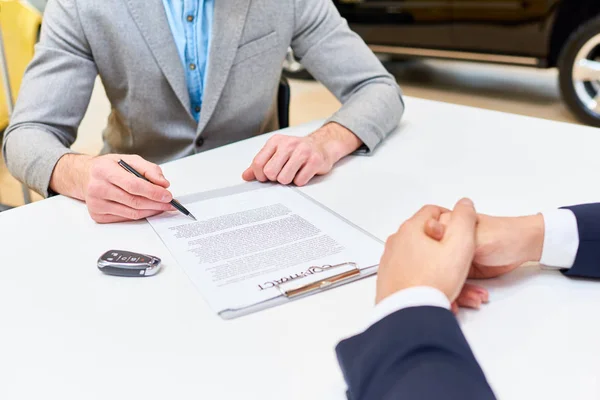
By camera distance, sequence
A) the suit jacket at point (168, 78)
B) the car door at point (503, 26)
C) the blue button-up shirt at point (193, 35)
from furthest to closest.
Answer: the car door at point (503, 26) < the blue button-up shirt at point (193, 35) < the suit jacket at point (168, 78)

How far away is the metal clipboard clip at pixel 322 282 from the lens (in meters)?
0.67

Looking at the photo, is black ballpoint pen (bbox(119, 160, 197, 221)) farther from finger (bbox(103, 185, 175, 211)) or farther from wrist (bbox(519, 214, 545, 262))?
wrist (bbox(519, 214, 545, 262))

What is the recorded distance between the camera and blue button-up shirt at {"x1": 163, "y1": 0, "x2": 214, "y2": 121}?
1.27 m

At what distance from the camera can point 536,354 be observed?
22.5 inches

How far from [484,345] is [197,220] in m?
0.45

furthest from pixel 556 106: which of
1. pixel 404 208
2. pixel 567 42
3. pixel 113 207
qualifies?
pixel 113 207

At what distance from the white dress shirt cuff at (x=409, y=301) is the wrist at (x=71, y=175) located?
552 mm

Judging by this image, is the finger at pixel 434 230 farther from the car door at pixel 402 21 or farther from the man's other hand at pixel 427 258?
the car door at pixel 402 21

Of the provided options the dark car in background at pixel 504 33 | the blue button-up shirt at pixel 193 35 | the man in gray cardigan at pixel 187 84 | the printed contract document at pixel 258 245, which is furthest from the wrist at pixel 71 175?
the dark car in background at pixel 504 33

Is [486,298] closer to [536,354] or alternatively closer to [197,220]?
[536,354]

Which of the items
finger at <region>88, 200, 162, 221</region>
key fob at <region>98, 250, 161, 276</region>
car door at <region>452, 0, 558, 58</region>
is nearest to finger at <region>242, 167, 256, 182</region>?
finger at <region>88, 200, 162, 221</region>

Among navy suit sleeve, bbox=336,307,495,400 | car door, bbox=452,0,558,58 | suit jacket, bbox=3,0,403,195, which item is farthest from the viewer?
car door, bbox=452,0,558,58

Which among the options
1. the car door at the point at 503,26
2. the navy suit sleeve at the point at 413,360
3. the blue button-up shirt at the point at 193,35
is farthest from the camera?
the car door at the point at 503,26

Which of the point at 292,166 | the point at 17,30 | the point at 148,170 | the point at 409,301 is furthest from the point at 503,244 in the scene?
the point at 17,30
